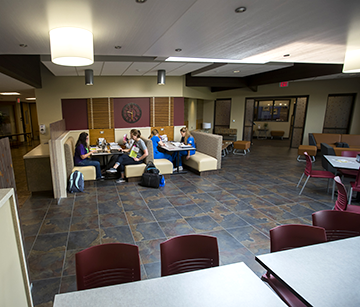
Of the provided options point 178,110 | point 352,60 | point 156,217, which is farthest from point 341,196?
point 178,110

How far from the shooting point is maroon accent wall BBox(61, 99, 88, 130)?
7.43 m

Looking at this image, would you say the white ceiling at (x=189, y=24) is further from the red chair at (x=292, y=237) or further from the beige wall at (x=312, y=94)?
the beige wall at (x=312, y=94)

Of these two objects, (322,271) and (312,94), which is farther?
(312,94)

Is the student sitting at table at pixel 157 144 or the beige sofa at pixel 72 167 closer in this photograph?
the beige sofa at pixel 72 167

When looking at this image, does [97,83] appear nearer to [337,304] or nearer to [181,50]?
[181,50]

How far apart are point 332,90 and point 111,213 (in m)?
10.7

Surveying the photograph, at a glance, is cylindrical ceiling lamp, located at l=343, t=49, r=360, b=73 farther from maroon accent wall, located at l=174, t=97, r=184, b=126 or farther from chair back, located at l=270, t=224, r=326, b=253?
maroon accent wall, located at l=174, t=97, r=184, b=126

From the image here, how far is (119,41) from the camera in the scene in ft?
11.1

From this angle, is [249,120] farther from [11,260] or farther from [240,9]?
[11,260]

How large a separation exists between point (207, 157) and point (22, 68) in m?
5.06

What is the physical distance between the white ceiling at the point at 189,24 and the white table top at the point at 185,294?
230 cm

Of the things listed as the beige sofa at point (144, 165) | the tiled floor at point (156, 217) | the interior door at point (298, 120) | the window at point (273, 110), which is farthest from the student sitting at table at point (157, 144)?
the window at point (273, 110)

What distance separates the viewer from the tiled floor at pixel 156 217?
2.87m

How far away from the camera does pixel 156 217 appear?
3.97 meters
